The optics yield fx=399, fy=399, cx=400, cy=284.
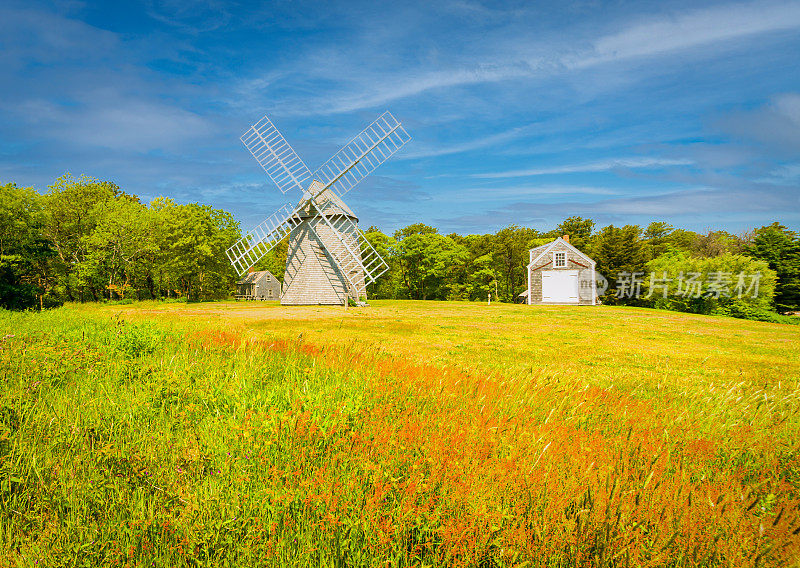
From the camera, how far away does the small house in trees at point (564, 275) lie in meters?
47.7

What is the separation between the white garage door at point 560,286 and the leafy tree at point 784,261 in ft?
84.7

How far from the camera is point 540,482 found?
326 cm

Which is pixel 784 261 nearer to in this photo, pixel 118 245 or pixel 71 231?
pixel 118 245

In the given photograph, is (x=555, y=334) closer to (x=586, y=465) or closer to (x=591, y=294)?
(x=586, y=465)

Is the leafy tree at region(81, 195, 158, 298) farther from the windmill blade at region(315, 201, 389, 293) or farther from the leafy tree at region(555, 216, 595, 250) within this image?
the leafy tree at region(555, 216, 595, 250)

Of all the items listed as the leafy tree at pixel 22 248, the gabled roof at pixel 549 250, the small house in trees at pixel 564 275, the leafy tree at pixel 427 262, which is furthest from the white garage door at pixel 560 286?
the leafy tree at pixel 22 248

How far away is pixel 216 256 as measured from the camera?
157ft

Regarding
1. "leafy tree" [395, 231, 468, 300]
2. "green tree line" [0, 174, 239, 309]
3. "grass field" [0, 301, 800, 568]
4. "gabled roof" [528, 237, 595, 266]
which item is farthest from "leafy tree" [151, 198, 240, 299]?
"grass field" [0, 301, 800, 568]

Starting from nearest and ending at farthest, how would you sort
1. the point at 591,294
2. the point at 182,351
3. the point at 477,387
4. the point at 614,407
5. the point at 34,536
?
the point at 34,536 → the point at 614,407 → the point at 477,387 → the point at 182,351 → the point at 591,294

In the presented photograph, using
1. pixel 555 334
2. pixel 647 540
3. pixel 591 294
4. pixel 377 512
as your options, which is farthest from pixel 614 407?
pixel 591 294

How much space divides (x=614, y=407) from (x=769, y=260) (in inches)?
2550

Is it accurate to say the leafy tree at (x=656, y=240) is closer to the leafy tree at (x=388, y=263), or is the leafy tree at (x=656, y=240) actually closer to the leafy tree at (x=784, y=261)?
the leafy tree at (x=784, y=261)

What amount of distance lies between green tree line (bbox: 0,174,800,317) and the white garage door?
8777 mm

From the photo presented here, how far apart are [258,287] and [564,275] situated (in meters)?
45.9
